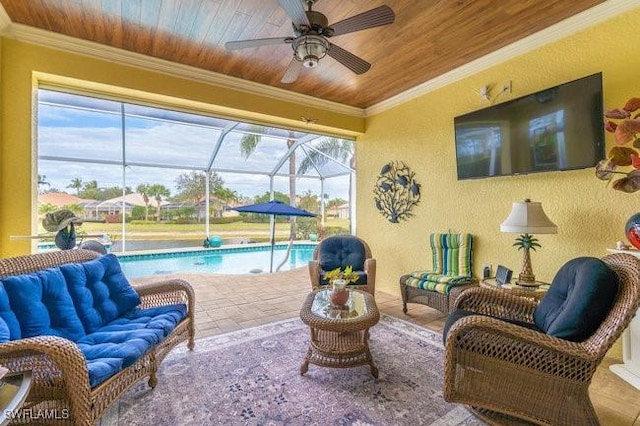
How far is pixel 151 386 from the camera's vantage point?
207 cm

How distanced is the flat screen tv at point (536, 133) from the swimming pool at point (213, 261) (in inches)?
186

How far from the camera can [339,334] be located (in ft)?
8.30

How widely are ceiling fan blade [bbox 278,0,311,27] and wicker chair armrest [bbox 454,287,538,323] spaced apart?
2363 mm

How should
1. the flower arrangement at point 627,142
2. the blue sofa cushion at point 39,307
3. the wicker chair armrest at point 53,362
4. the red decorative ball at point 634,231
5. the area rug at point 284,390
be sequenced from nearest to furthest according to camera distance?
1. the wicker chair armrest at point 53,362
2. the flower arrangement at point 627,142
3. the blue sofa cushion at point 39,307
4. the area rug at point 284,390
5. the red decorative ball at point 634,231

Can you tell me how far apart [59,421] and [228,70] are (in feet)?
11.5

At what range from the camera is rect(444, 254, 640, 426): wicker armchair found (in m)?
1.51

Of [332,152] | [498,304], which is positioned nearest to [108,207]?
[332,152]

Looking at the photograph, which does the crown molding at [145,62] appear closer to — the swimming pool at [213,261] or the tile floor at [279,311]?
the tile floor at [279,311]

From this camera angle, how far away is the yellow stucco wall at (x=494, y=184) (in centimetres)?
246

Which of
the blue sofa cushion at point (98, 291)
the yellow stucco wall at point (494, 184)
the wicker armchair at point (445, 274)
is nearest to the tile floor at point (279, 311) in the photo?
the wicker armchair at point (445, 274)

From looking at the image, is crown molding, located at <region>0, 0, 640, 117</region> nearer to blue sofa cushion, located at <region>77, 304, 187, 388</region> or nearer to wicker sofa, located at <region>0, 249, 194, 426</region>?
wicker sofa, located at <region>0, 249, 194, 426</region>

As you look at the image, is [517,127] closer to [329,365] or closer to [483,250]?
[483,250]

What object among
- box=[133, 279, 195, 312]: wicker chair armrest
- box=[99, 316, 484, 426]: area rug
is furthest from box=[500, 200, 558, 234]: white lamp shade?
box=[133, 279, 195, 312]: wicker chair armrest

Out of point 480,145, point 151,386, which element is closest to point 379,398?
point 151,386
